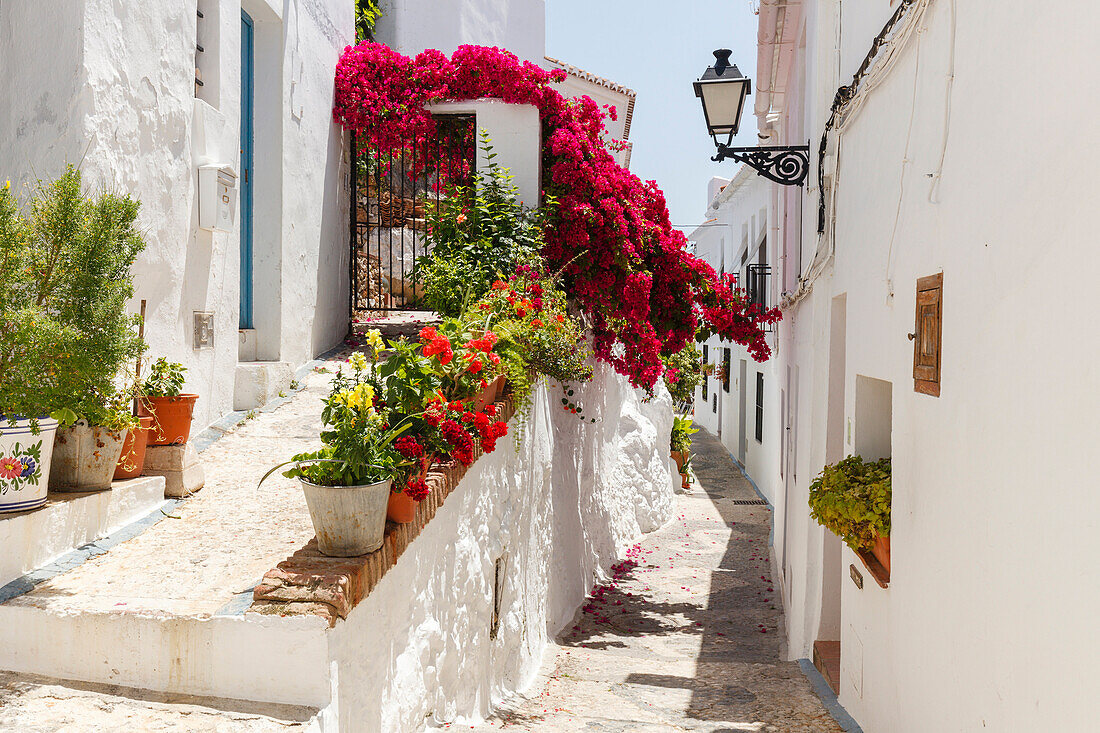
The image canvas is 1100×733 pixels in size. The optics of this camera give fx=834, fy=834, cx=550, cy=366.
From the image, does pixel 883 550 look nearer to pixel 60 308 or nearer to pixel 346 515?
pixel 346 515

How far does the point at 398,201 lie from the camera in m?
13.9

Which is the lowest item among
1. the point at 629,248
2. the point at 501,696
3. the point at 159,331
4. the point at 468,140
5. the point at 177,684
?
the point at 501,696

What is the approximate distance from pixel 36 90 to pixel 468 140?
634 cm

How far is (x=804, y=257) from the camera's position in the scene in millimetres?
7488

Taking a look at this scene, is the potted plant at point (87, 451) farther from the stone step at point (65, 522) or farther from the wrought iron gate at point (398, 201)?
the wrought iron gate at point (398, 201)

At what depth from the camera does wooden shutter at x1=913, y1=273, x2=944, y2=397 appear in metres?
3.34

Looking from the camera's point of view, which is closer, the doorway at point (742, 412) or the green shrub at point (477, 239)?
the green shrub at point (477, 239)

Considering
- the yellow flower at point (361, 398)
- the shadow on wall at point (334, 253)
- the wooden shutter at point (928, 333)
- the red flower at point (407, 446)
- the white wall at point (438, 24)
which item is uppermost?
the white wall at point (438, 24)

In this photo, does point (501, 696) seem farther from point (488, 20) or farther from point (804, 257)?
point (488, 20)

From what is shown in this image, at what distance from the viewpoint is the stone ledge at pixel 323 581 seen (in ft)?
10.0

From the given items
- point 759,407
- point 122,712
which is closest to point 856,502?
point 122,712

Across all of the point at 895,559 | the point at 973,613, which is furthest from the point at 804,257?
the point at 973,613

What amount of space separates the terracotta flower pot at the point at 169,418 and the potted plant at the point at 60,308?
3.05 ft

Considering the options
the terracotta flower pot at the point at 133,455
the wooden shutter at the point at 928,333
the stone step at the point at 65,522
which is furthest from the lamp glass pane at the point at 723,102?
the stone step at the point at 65,522
